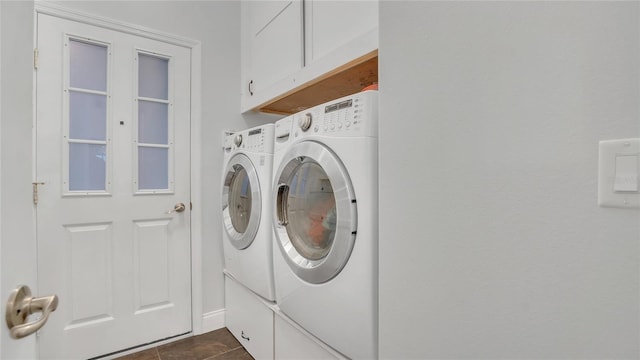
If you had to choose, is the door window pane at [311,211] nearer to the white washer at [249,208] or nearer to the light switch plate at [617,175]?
the white washer at [249,208]

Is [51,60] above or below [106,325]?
above

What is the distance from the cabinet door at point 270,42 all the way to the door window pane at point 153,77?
1.81 ft

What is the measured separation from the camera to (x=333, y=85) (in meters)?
1.55

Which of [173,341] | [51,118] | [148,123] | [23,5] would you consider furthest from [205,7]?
[173,341]

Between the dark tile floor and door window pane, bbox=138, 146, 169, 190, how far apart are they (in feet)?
3.48

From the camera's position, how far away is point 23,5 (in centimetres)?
50

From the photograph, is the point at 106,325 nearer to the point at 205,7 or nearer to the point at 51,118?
the point at 51,118

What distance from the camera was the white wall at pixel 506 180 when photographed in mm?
463

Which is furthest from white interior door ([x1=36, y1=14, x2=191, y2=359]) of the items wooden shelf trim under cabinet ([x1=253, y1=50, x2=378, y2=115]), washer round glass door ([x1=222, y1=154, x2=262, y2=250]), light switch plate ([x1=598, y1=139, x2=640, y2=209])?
light switch plate ([x1=598, y1=139, x2=640, y2=209])

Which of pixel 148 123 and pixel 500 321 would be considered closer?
pixel 500 321

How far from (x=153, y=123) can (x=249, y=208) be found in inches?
36.2

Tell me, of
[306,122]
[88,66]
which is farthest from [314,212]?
[88,66]

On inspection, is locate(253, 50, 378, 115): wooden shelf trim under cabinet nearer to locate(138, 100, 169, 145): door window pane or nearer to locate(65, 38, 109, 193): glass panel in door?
locate(138, 100, 169, 145): door window pane

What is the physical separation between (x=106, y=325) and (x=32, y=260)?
1.63m
